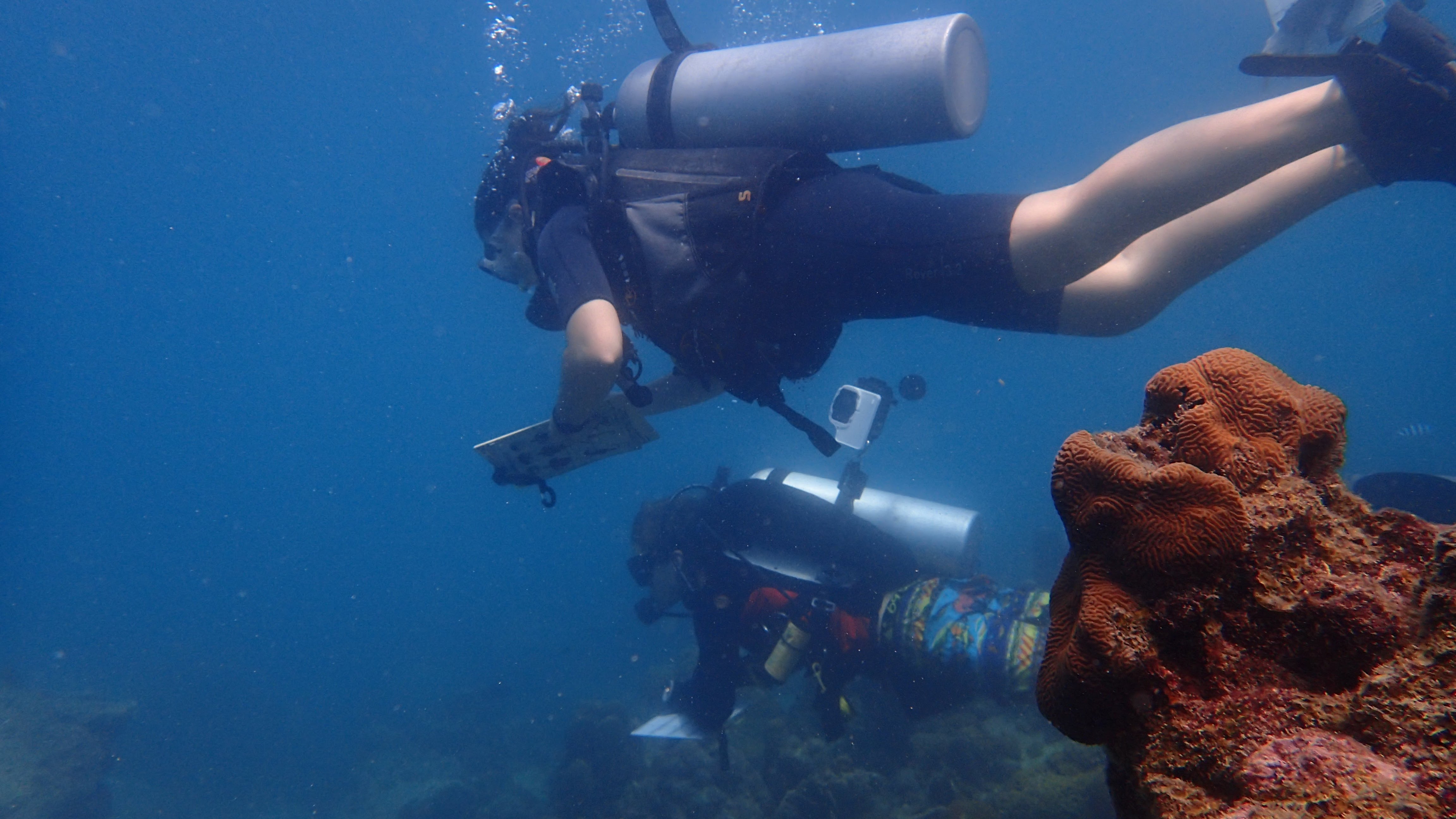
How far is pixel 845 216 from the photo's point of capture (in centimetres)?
307

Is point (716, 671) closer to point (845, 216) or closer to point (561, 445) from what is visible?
point (561, 445)

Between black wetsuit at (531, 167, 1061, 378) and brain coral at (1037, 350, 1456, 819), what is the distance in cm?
174

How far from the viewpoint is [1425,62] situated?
212 centimetres

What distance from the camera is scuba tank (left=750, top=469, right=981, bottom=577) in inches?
255

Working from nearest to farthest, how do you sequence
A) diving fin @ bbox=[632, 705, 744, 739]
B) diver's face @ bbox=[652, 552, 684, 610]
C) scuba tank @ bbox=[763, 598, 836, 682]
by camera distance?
scuba tank @ bbox=[763, 598, 836, 682] < diving fin @ bbox=[632, 705, 744, 739] < diver's face @ bbox=[652, 552, 684, 610]

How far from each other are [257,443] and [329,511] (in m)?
20.9

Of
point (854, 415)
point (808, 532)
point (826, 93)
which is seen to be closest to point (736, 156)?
point (826, 93)

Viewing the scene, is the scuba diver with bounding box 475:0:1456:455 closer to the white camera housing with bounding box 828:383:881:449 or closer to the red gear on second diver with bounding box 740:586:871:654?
the white camera housing with bounding box 828:383:881:449

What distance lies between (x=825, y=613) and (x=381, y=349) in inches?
4394

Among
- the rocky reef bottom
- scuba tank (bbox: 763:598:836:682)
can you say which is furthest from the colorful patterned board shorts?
scuba tank (bbox: 763:598:836:682)

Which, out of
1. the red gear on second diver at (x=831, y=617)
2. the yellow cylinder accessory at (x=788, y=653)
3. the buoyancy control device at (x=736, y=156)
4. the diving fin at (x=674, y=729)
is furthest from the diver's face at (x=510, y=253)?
the diving fin at (x=674, y=729)

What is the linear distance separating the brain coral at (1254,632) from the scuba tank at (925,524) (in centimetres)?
494

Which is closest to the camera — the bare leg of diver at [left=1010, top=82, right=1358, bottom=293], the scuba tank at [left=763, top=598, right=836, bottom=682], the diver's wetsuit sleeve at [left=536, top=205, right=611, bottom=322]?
the bare leg of diver at [left=1010, top=82, right=1358, bottom=293]

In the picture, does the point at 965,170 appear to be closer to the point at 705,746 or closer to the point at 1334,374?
the point at 705,746
